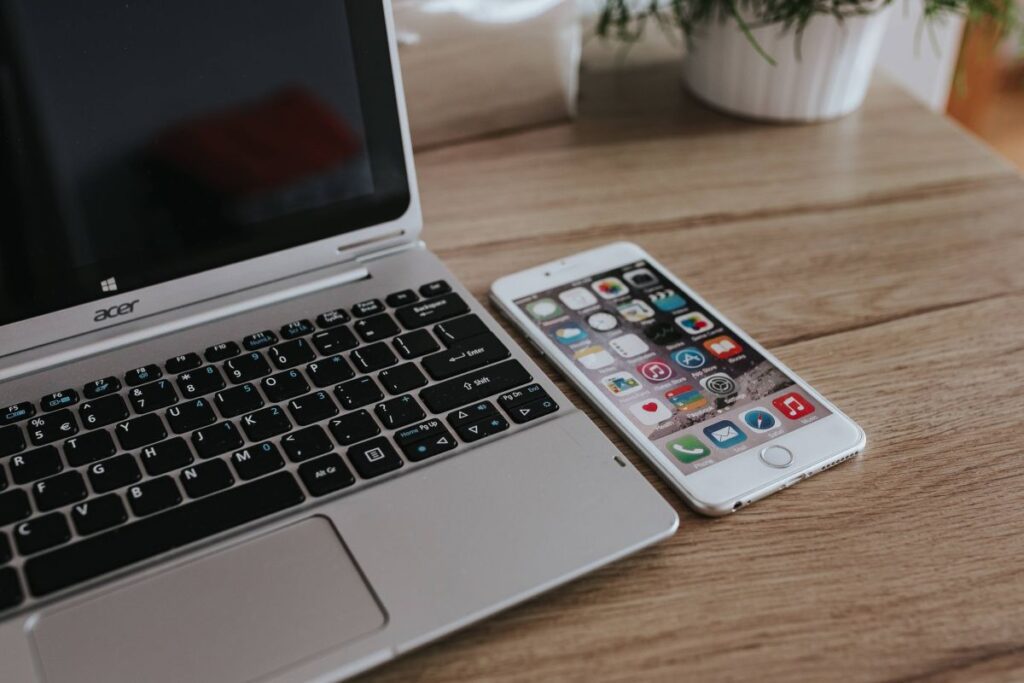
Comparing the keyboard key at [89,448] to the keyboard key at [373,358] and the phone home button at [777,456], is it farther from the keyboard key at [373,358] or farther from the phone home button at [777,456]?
the phone home button at [777,456]

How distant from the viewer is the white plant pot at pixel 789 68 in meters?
0.74

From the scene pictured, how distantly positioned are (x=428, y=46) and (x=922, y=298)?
1.33 feet

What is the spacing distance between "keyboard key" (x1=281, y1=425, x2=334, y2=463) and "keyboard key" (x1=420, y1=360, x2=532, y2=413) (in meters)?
0.06

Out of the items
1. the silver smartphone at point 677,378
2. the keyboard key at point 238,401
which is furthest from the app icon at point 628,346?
the keyboard key at point 238,401

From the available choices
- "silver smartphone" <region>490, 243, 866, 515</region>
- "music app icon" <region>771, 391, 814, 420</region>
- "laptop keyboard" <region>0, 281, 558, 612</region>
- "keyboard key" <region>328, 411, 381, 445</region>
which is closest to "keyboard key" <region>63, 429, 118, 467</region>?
"laptop keyboard" <region>0, 281, 558, 612</region>

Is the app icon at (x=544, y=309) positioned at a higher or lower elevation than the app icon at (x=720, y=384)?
higher

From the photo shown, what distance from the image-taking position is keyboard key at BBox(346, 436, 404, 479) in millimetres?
449

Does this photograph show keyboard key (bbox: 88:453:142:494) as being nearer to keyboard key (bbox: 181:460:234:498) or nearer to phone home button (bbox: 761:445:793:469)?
keyboard key (bbox: 181:460:234:498)

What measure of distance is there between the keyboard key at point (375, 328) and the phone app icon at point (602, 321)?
12 centimetres

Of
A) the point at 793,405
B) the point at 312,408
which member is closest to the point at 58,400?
the point at 312,408

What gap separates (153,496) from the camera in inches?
16.9

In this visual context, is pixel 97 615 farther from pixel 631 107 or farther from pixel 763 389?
pixel 631 107

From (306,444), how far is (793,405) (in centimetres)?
26

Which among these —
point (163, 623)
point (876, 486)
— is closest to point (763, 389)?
point (876, 486)
